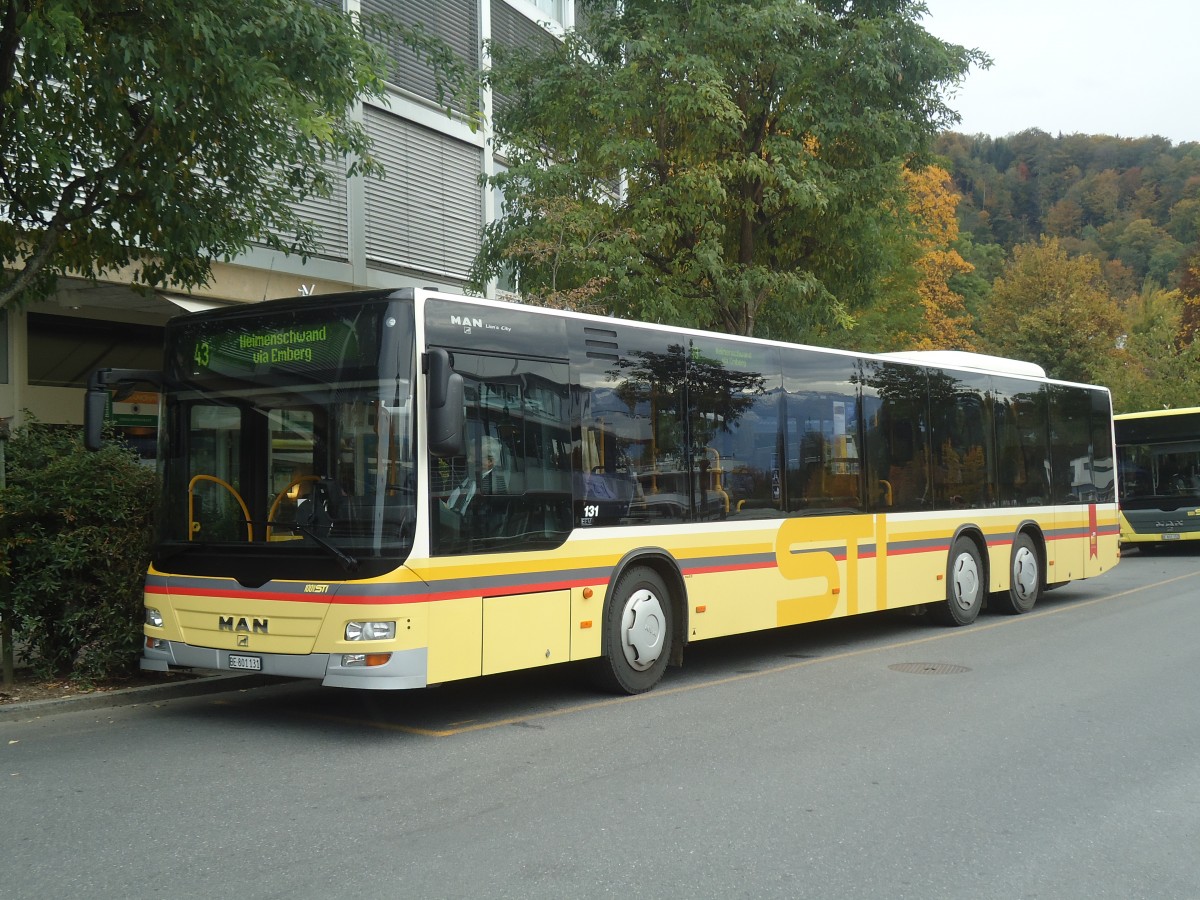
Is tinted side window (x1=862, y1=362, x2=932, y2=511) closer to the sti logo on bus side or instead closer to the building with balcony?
the sti logo on bus side

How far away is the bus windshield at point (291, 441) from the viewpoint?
7.54 metres

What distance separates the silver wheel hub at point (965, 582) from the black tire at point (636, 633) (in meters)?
5.25

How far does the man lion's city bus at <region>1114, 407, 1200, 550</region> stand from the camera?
84.7 ft

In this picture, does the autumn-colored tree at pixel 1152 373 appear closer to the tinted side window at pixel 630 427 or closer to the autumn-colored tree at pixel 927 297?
the autumn-colored tree at pixel 927 297

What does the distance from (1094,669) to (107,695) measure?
810 cm

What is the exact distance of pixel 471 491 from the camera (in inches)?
313

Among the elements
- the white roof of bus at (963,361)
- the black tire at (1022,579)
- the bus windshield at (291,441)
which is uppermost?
the white roof of bus at (963,361)

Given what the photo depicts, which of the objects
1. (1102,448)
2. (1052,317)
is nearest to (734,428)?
(1102,448)

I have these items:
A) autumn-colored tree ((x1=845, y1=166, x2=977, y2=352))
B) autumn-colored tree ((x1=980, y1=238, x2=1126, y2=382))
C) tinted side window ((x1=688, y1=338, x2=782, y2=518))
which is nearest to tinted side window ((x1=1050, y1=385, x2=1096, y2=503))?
tinted side window ((x1=688, y1=338, x2=782, y2=518))

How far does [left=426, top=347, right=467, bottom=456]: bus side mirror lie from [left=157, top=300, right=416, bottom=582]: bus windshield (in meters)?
0.23

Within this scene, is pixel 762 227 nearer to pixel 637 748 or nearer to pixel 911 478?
pixel 911 478

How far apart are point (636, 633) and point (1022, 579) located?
769cm

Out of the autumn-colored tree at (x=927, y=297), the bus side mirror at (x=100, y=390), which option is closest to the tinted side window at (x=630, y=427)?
the bus side mirror at (x=100, y=390)

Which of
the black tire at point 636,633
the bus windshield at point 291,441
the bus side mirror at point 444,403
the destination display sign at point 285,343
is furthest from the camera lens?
the black tire at point 636,633
